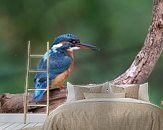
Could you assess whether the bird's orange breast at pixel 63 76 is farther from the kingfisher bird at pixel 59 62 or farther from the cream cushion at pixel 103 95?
the cream cushion at pixel 103 95

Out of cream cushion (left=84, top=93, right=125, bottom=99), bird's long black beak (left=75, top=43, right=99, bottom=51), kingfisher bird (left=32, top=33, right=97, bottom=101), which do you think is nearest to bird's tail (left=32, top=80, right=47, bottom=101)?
kingfisher bird (left=32, top=33, right=97, bottom=101)

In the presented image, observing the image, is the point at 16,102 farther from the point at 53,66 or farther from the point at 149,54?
the point at 149,54

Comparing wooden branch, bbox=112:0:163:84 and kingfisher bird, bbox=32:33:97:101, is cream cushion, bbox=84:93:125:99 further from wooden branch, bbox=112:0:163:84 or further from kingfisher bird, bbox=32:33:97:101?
kingfisher bird, bbox=32:33:97:101

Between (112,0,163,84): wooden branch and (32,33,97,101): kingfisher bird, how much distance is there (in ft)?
2.51

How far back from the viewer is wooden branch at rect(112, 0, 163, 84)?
19.5ft

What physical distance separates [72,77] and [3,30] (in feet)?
4.83

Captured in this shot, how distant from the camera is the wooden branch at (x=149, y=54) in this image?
234 inches

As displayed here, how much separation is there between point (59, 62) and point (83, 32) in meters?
0.67

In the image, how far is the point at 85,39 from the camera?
632 centimetres

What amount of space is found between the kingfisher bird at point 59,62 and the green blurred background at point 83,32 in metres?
0.10

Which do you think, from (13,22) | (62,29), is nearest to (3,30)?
(13,22)

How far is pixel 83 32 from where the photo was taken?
6.33m

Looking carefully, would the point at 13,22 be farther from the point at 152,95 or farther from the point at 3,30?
the point at 152,95

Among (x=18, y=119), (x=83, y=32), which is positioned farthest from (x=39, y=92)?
(x=83, y=32)
